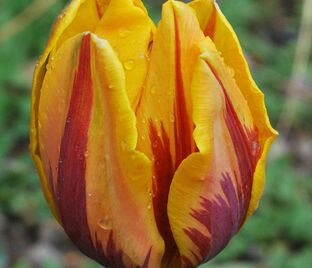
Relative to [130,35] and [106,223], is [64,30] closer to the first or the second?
[130,35]

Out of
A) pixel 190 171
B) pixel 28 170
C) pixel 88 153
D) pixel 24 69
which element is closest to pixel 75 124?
pixel 88 153

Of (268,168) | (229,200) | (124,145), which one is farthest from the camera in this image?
(268,168)

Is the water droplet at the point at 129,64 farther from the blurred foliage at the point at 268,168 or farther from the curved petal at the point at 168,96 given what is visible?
the blurred foliage at the point at 268,168

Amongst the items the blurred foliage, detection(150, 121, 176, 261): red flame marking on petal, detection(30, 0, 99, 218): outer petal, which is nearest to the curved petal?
detection(150, 121, 176, 261): red flame marking on petal

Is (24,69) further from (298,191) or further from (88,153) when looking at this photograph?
(88,153)

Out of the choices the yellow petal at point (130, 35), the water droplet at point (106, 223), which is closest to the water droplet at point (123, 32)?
the yellow petal at point (130, 35)

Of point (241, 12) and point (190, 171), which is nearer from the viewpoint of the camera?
point (190, 171)

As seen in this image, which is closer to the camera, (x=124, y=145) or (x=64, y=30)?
(x=124, y=145)

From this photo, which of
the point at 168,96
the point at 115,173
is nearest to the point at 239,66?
the point at 168,96
